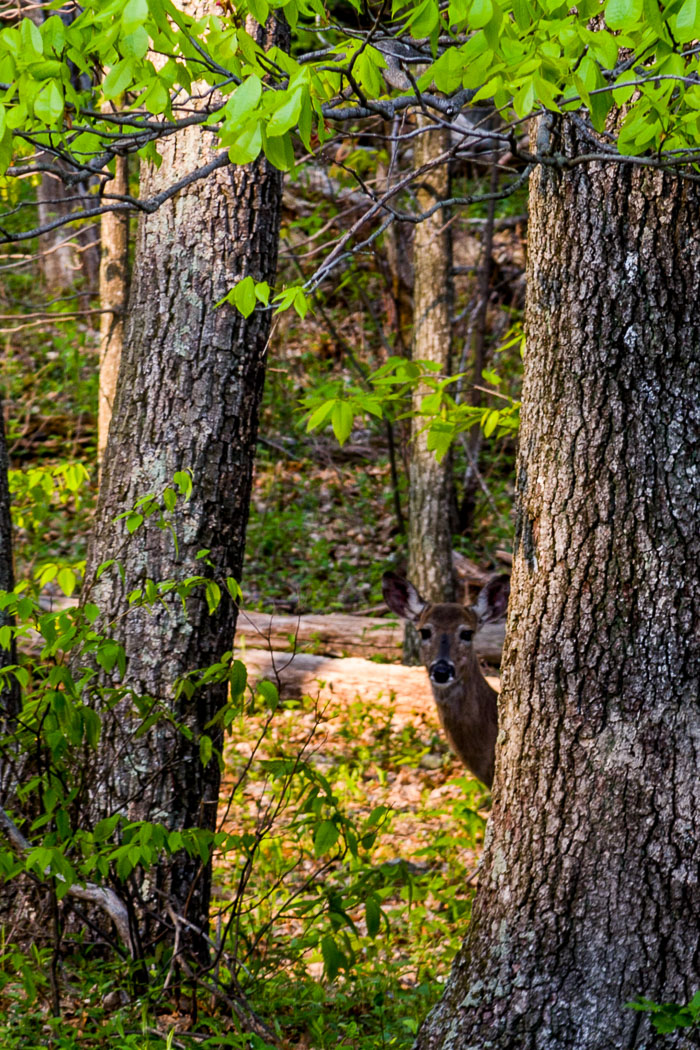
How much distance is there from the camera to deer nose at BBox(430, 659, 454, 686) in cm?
589

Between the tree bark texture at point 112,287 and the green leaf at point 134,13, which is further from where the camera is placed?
the tree bark texture at point 112,287

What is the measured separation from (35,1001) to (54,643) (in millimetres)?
1480

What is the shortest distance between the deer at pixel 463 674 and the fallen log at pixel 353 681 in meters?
1.55

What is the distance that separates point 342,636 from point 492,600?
9.37 ft

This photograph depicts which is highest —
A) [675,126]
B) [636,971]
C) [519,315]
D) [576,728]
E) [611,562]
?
[519,315]

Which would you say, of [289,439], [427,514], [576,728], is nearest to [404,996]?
[576,728]

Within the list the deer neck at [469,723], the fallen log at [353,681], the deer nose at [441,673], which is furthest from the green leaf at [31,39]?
the fallen log at [353,681]

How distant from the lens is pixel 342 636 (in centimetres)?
906

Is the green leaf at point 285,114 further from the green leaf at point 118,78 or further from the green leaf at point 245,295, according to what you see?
the green leaf at point 245,295

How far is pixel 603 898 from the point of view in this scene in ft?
10.2

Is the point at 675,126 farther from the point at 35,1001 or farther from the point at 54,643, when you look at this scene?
the point at 35,1001

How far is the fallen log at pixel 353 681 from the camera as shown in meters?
7.89

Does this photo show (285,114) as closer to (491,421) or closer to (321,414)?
(321,414)

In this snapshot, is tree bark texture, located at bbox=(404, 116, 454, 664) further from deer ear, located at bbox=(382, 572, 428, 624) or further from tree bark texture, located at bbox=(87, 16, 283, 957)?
tree bark texture, located at bbox=(87, 16, 283, 957)
